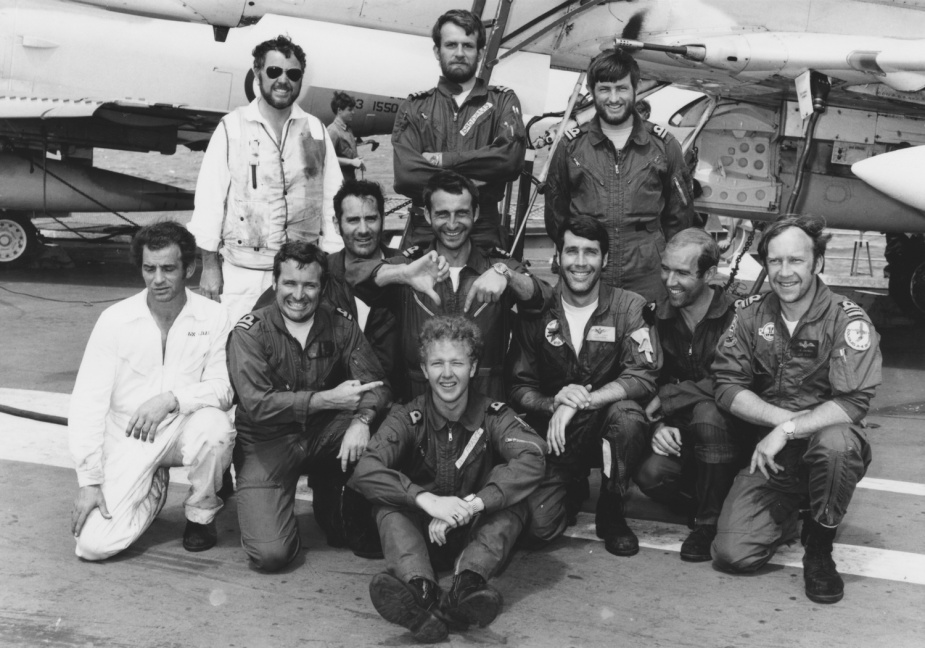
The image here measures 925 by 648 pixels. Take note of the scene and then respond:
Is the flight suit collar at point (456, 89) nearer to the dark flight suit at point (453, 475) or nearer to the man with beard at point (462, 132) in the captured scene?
the man with beard at point (462, 132)

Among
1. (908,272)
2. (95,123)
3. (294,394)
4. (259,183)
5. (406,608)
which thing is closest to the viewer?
(406,608)

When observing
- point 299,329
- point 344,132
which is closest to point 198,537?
point 299,329

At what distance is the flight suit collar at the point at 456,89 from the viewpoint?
4789mm

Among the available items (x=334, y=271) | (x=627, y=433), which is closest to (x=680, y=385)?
(x=627, y=433)

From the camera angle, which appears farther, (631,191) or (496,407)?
(631,191)

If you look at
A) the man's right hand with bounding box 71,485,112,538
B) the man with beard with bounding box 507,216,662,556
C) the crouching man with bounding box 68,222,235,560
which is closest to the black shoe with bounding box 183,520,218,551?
the crouching man with bounding box 68,222,235,560

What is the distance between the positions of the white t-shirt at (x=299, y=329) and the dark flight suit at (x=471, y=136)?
0.86 meters

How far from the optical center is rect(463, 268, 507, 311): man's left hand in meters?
3.96

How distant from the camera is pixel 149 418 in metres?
3.77

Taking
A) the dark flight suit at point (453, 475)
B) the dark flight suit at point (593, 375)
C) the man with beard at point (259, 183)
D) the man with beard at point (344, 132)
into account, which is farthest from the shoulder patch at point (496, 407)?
the man with beard at point (344, 132)

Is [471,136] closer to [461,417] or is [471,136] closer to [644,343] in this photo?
[644,343]

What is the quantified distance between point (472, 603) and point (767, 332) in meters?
1.58

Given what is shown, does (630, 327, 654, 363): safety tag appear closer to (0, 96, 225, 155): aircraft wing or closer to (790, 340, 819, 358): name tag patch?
(790, 340, 819, 358): name tag patch

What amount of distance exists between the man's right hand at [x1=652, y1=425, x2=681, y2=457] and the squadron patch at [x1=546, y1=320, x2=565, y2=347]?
54 centimetres
